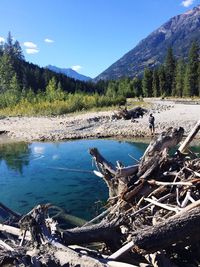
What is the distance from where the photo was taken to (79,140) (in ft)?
118

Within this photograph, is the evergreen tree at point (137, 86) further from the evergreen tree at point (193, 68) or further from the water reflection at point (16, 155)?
the water reflection at point (16, 155)

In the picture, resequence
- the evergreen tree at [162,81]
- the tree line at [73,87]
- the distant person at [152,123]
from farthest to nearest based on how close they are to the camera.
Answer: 1. the evergreen tree at [162,81]
2. the tree line at [73,87]
3. the distant person at [152,123]

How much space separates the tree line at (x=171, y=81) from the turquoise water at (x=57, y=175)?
73880 millimetres

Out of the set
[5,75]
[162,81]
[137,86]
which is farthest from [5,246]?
[137,86]

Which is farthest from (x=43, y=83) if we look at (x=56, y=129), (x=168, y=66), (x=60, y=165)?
(x=60, y=165)

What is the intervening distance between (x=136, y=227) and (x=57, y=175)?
49.9 feet

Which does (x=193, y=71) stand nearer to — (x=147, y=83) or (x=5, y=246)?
(x=147, y=83)

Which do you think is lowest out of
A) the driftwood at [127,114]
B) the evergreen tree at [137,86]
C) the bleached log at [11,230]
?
the driftwood at [127,114]

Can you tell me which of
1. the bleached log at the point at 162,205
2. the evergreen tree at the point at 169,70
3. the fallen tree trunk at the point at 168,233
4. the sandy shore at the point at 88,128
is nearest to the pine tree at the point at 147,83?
the evergreen tree at the point at 169,70

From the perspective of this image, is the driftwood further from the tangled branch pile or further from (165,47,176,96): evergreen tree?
(165,47,176,96): evergreen tree

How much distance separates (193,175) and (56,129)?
1347 inches

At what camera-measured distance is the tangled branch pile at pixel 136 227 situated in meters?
6.39

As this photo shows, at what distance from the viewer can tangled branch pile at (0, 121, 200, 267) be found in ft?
21.0

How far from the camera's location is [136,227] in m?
7.25
